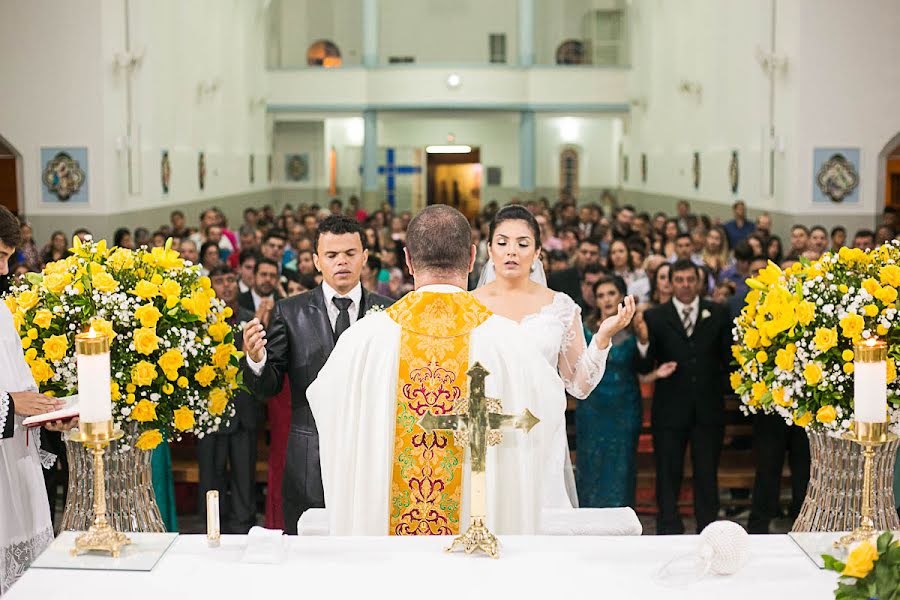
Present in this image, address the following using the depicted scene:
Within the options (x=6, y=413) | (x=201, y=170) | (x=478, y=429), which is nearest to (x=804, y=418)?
(x=478, y=429)

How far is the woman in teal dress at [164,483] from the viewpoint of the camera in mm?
7219

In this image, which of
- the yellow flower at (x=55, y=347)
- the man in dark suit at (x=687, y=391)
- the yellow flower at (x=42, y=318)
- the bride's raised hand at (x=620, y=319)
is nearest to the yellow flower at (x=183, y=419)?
the yellow flower at (x=55, y=347)

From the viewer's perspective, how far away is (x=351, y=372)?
4.29m

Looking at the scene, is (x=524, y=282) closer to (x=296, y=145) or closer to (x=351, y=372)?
(x=351, y=372)

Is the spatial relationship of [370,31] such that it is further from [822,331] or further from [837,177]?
[822,331]

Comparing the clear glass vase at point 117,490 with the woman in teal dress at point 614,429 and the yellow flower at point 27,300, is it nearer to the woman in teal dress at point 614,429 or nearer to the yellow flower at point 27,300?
the yellow flower at point 27,300

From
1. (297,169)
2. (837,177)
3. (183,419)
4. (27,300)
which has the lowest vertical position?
(183,419)

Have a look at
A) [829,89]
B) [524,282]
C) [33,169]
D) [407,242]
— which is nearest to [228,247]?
[33,169]

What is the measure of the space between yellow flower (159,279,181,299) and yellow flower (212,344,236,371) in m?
0.28

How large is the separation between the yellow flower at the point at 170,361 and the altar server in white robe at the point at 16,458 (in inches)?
15.7

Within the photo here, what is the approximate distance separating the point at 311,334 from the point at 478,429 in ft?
6.71

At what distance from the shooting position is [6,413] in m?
4.82

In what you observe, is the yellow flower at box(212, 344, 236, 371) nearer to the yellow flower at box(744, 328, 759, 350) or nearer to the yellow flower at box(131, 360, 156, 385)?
the yellow flower at box(131, 360, 156, 385)

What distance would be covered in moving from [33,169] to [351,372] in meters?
13.4
